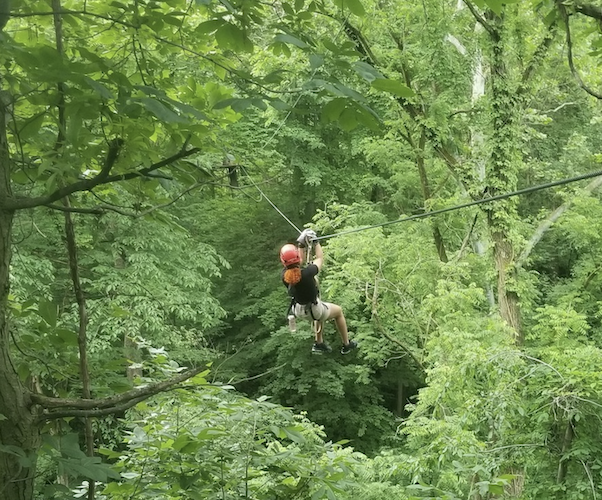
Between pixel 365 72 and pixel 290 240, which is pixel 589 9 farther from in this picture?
pixel 290 240

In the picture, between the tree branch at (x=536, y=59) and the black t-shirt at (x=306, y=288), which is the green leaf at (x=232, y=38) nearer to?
the black t-shirt at (x=306, y=288)

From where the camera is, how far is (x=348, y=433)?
1288 centimetres

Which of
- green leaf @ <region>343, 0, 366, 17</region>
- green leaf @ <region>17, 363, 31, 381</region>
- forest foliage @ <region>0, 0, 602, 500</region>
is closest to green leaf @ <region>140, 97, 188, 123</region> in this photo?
forest foliage @ <region>0, 0, 602, 500</region>

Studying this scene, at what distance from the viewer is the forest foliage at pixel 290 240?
4.05 feet

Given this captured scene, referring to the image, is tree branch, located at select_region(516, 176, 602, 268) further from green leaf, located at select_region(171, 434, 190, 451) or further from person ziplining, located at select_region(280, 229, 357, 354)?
green leaf, located at select_region(171, 434, 190, 451)

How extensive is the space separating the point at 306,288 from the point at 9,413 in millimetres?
3737

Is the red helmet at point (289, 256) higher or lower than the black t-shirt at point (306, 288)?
higher

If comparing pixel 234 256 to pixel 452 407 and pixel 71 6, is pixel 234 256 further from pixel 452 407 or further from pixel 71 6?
pixel 71 6

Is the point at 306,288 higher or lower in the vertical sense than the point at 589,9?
lower

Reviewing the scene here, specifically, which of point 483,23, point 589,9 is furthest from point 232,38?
point 483,23

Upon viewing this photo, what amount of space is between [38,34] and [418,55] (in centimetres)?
657

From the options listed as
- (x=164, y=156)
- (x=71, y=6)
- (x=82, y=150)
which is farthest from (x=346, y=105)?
(x=71, y=6)

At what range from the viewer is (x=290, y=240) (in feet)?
17.5

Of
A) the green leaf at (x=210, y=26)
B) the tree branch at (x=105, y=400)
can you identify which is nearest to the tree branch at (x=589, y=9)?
the green leaf at (x=210, y=26)
